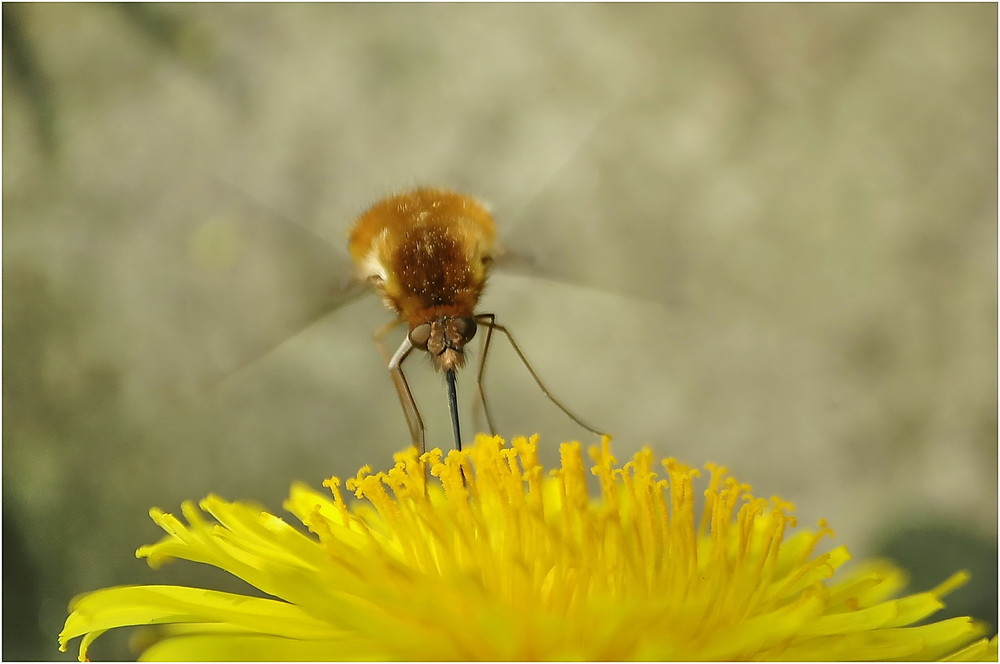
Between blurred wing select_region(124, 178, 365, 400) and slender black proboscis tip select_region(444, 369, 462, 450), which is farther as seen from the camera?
blurred wing select_region(124, 178, 365, 400)

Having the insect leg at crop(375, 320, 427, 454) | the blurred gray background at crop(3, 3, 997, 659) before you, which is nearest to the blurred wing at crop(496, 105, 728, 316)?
the blurred gray background at crop(3, 3, 997, 659)

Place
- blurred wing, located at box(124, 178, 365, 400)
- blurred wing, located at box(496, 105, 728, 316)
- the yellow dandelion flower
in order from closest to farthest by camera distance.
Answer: the yellow dandelion flower → blurred wing, located at box(124, 178, 365, 400) → blurred wing, located at box(496, 105, 728, 316)

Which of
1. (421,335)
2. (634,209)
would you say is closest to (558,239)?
(634,209)

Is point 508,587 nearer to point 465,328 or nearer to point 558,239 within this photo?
point 465,328

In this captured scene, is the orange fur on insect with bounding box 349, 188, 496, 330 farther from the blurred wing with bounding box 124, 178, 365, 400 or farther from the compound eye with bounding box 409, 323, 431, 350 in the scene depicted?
the blurred wing with bounding box 124, 178, 365, 400

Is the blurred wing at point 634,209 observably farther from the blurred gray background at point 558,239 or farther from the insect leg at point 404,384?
the insect leg at point 404,384

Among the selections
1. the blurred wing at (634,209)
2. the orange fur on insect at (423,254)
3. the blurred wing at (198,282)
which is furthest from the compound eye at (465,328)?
the blurred wing at (634,209)
